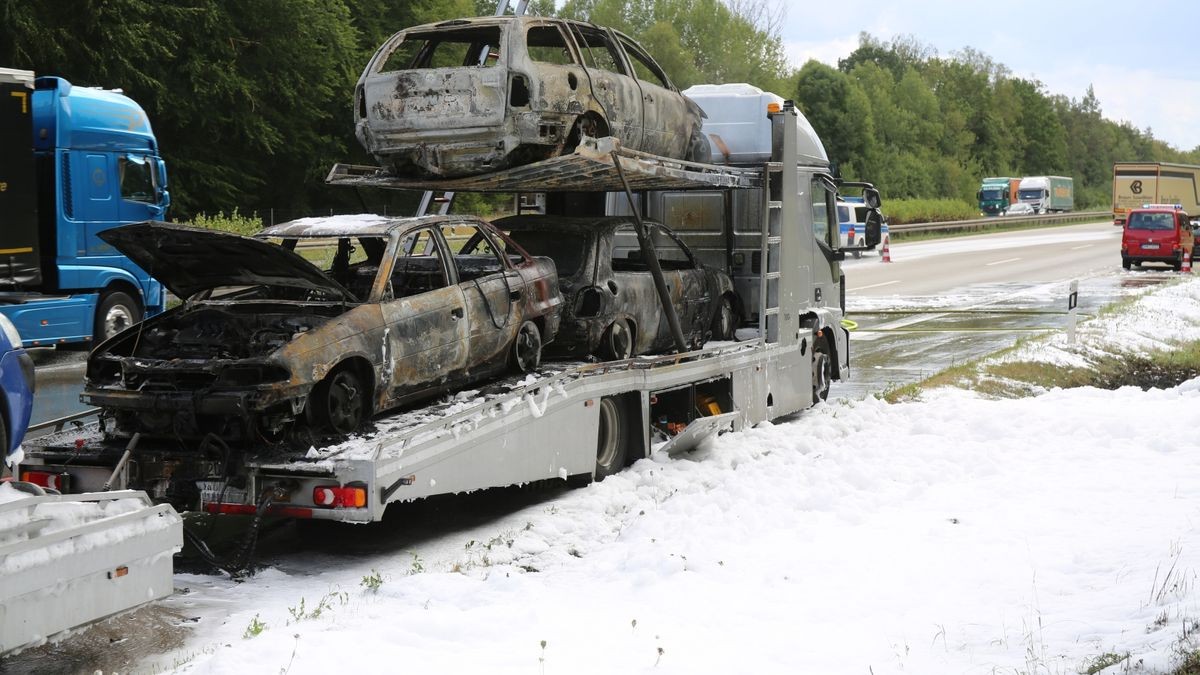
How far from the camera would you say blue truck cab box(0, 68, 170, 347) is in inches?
650

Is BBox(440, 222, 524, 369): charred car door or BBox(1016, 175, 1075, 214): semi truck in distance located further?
BBox(1016, 175, 1075, 214): semi truck in distance

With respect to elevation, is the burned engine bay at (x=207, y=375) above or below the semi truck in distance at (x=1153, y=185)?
below

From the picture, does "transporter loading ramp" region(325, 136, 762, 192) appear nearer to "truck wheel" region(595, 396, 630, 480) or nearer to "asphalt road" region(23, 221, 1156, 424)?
"truck wheel" region(595, 396, 630, 480)

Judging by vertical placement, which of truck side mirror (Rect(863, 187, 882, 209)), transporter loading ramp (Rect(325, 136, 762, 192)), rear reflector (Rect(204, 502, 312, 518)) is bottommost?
rear reflector (Rect(204, 502, 312, 518))

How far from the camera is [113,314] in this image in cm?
1795

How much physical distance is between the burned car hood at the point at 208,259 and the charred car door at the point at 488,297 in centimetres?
118

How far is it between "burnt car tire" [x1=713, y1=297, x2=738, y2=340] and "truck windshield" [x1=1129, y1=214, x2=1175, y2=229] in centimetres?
3128

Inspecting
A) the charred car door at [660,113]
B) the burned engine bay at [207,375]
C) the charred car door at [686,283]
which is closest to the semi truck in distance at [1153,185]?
the charred car door at [686,283]

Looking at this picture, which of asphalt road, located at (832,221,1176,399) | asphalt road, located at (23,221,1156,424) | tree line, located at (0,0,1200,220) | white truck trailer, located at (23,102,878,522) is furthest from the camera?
tree line, located at (0,0,1200,220)

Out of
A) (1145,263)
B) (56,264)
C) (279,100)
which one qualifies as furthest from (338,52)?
(56,264)

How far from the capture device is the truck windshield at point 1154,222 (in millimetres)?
40000

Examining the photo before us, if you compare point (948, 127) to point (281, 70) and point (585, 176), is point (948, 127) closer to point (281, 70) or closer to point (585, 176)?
point (281, 70)

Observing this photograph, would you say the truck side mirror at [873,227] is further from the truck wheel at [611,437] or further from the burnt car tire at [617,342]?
the truck wheel at [611,437]

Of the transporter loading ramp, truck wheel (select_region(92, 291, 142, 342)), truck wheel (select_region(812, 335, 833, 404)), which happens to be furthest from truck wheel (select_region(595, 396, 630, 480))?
truck wheel (select_region(92, 291, 142, 342))
